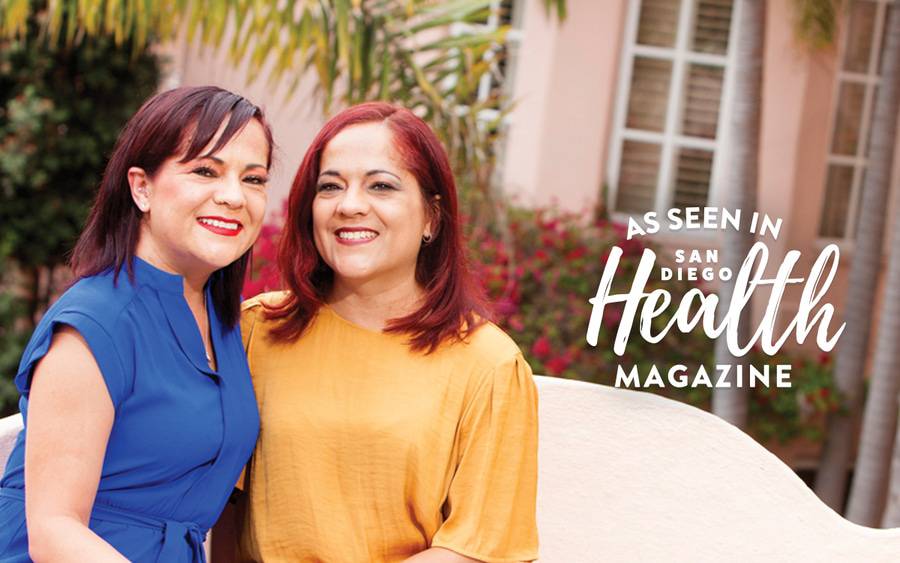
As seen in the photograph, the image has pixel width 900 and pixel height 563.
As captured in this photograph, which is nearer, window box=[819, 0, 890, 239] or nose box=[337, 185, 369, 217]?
nose box=[337, 185, 369, 217]

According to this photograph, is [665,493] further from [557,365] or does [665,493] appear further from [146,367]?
[557,365]

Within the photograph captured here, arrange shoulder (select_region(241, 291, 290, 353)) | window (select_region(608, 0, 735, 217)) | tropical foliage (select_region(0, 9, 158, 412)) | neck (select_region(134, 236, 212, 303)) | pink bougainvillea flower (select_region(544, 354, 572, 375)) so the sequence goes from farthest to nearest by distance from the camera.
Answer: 1. window (select_region(608, 0, 735, 217))
2. tropical foliage (select_region(0, 9, 158, 412))
3. pink bougainvillea flower (select_region(544, 354, 572, 375))
4. shoulder (select_region(241, 291, 290, 353))
5. neck (select_region(134, 236, 212, 303))

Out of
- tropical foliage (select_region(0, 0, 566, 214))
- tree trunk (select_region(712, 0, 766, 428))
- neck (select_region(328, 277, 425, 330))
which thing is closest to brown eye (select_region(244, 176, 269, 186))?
neck (select_region(328, 277, 425, 330))

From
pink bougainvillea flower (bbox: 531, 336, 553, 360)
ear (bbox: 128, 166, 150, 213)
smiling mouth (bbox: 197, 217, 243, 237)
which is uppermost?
ear (bbox: 128, 166, 150, 213)

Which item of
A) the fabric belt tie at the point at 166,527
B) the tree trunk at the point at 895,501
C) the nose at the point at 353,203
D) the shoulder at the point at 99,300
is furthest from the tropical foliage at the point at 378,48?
the fabric belt tie at the point at 166,527

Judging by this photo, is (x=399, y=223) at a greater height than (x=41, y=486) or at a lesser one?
greater

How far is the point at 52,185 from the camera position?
699 centimetres

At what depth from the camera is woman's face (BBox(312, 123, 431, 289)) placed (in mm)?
2504

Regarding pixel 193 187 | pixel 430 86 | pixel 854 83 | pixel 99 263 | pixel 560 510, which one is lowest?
pixel 560 510

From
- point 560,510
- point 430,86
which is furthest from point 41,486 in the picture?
point 430,86

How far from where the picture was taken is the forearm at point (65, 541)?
2.08 meters

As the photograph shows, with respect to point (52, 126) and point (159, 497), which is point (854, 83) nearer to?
point (52, 126)

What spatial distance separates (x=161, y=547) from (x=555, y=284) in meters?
4.54

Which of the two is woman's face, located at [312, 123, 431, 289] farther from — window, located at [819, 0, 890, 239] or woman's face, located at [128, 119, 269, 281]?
window, located at [819, 0, 890, 239]
